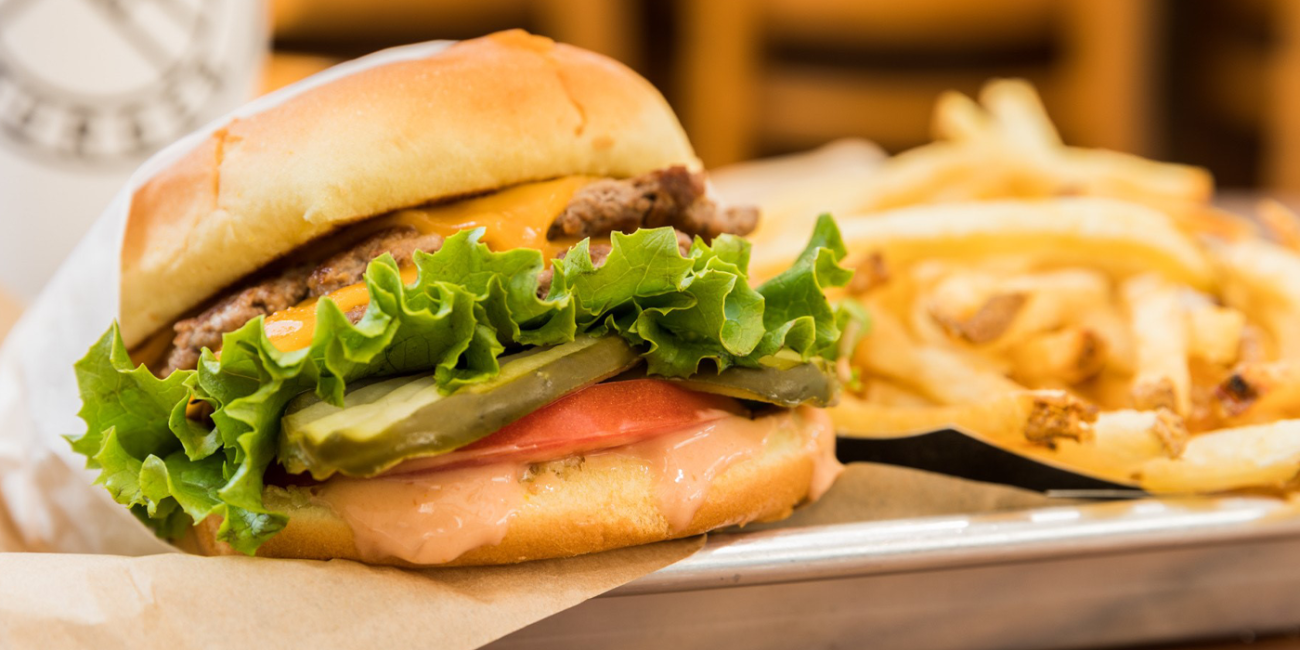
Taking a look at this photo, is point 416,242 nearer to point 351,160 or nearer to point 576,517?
point 351,160

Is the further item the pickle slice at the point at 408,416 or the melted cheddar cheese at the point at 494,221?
the melted cheddar cheese at the point at 494,221

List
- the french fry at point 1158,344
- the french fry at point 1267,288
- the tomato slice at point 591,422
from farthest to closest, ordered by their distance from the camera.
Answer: the french fry at point 1267,288 → the french fry at point 1158,344 → the tomato slice at point 591,422

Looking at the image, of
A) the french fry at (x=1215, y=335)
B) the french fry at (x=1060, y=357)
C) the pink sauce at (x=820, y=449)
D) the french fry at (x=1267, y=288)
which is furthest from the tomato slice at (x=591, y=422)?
the french fry at (x=1267, y=288)

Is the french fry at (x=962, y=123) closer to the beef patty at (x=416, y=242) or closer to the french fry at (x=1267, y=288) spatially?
the french fry at (x=1267, y=288)

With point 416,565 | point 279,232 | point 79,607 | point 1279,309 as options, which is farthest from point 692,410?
point 1279,309

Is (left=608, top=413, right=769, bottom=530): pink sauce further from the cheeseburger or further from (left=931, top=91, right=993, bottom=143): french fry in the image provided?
(left=931, top=91, right=993, bottom=143): french fry

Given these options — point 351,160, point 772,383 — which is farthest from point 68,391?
point 772,383

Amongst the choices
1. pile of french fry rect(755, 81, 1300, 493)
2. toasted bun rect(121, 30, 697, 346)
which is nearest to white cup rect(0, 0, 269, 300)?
toasted bun rect(121, 30, 697, 346)
